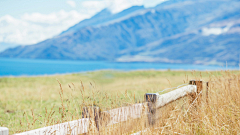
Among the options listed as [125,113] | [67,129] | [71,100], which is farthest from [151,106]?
[71,100]

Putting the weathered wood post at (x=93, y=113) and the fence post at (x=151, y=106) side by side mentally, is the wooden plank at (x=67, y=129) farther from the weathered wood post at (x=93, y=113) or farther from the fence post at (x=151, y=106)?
the fence post at (x=151, y=106)

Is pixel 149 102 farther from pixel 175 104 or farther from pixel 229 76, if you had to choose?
pixel 229 76

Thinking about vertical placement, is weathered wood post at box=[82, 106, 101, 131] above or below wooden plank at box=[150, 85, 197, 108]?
below

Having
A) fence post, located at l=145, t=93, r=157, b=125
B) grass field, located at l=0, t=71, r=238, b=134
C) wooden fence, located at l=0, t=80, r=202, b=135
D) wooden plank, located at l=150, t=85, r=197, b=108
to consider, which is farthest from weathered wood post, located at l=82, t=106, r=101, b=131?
wooden plank, located at l=150, t=85, r=197, b=108

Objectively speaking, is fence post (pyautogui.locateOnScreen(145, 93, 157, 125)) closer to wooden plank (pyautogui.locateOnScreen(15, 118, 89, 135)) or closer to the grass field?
the grass field

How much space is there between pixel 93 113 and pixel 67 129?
1.41 ft

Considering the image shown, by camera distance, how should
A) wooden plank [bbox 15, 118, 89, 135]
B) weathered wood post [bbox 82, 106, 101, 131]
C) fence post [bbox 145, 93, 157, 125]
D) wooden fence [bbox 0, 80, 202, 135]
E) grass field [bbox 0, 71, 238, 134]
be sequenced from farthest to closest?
fence post [bbox 145, 93, 157, 125]
grass field [bbox 0, 71, 238, 134]
weathered wood post [bbox 82, 106, 101, 131]
wooden fence [bbox 0, 80, 202, 135]
wooden plank [bbox 15, 118, 89, 135]

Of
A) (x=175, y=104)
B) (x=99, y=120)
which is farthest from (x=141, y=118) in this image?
(x=175, y=104)

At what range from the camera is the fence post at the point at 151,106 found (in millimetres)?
3602

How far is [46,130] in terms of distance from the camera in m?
2.76

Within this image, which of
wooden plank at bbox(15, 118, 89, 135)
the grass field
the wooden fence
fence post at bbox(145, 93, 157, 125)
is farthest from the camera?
fence post at bbox(145, 93, 157, 125)

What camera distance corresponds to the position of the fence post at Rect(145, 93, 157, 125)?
3.60m

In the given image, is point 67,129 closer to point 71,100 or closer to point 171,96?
point 71,100

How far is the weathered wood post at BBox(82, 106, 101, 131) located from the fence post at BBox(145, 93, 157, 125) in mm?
795
